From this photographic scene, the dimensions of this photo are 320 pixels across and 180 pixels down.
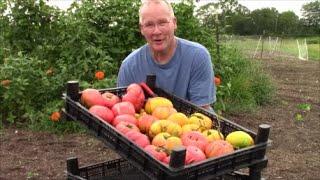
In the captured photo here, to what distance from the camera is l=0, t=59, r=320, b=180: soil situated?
5.08 metres

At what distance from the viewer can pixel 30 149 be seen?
18.2 feet

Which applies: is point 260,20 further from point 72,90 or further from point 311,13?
point 72,90

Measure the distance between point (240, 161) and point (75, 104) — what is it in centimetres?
83

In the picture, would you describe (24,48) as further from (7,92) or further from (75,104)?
(75,104)

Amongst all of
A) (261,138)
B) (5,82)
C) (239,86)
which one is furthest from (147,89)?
(239,86)

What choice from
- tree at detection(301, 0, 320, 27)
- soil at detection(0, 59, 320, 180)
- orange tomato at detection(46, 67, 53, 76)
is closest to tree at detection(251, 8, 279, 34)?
tree at detection(301, 0, 320, 27)

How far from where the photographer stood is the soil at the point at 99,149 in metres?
5.08

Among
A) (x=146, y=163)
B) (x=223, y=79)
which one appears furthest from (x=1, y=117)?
(x=146, y=163)

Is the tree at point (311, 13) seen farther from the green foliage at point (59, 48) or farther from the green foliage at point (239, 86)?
the green foliage at point (59, 48)

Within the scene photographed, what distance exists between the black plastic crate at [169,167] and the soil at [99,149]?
7.77 ft

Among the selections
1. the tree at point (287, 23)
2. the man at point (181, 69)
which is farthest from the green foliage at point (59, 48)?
the tree at point (287, 23)

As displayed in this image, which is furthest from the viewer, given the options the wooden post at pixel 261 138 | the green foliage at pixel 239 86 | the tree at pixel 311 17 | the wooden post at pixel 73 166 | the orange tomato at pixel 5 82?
the tree at pixel 311 17

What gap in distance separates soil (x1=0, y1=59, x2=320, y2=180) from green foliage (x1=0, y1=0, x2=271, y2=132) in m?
0.32

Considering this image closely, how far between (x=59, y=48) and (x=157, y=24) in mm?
3847
